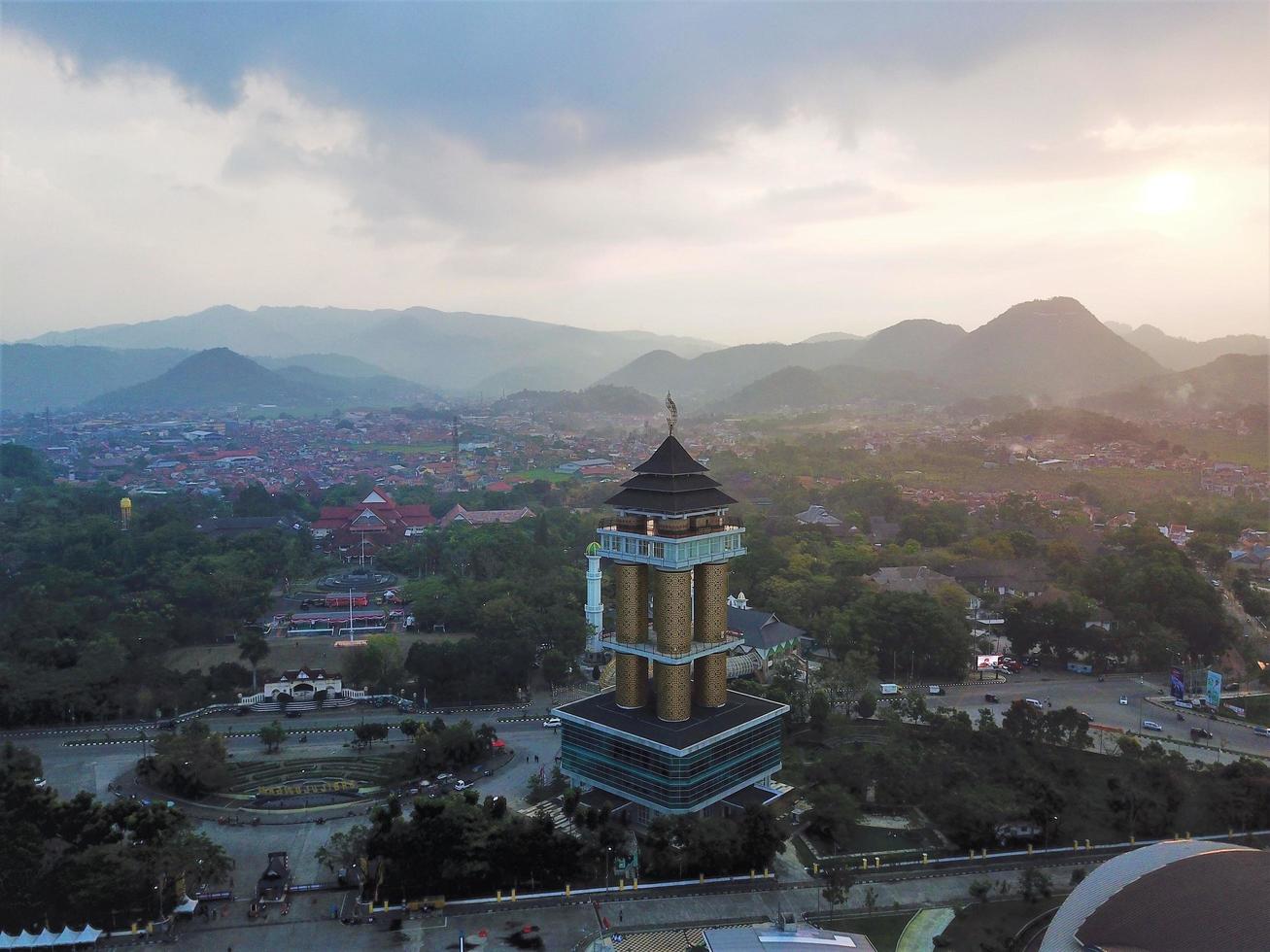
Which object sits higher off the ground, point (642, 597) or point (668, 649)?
point (642, 597)

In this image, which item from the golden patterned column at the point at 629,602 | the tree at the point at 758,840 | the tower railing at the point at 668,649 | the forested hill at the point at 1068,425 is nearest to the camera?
the tree at the point at 758,840

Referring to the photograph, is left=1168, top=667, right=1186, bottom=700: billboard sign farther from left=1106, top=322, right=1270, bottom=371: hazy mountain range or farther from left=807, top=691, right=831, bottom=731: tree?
left=1106, top=322, right=1270, bottom=371: hazy mountain range

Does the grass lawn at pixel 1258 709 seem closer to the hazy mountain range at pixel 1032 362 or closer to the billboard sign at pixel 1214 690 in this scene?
the billboard sign at pixel 1214 690

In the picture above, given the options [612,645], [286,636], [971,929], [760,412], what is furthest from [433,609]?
[760,412]

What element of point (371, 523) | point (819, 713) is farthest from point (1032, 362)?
point (819, 713)

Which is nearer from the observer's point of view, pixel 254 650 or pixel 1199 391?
pixel 254 650

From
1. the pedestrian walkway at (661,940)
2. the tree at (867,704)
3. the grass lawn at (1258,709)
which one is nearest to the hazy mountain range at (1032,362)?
the grass lawn at (1258,709)

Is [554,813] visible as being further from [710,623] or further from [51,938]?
[51,938]
